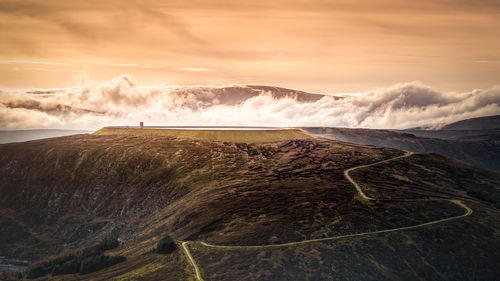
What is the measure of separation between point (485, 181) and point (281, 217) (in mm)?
75433

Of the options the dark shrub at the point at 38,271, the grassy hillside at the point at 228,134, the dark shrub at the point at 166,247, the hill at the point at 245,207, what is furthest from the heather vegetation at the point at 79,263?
the grassy hillside at the point at 228,134

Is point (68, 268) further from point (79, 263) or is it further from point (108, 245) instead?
point (108, 245)

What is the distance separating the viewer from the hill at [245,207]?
5772cm

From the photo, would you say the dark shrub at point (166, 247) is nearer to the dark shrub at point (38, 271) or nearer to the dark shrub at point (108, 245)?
the dark shrub at point (108, 245)

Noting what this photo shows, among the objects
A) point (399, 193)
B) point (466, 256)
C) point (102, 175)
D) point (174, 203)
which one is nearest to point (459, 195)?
point (399, 193)

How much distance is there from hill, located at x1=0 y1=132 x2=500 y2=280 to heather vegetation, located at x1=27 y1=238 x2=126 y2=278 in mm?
2926

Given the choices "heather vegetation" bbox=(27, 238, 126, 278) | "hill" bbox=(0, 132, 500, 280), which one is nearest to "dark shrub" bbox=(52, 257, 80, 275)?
"heather vegetation" bbox=(27, 238, 126, 278)

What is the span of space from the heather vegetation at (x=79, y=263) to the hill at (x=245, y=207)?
9.60ft

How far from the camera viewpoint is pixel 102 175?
12381cm

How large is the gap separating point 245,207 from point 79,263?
33.8 metres

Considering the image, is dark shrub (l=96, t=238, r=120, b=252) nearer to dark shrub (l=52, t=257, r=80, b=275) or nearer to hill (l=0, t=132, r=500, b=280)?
hill (l=0, t=132, r=500, b=280)

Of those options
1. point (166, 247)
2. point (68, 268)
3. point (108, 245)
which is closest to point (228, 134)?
point (108, 245)

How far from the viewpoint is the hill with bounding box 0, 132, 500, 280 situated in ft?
189

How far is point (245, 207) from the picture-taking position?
83.5 meters
